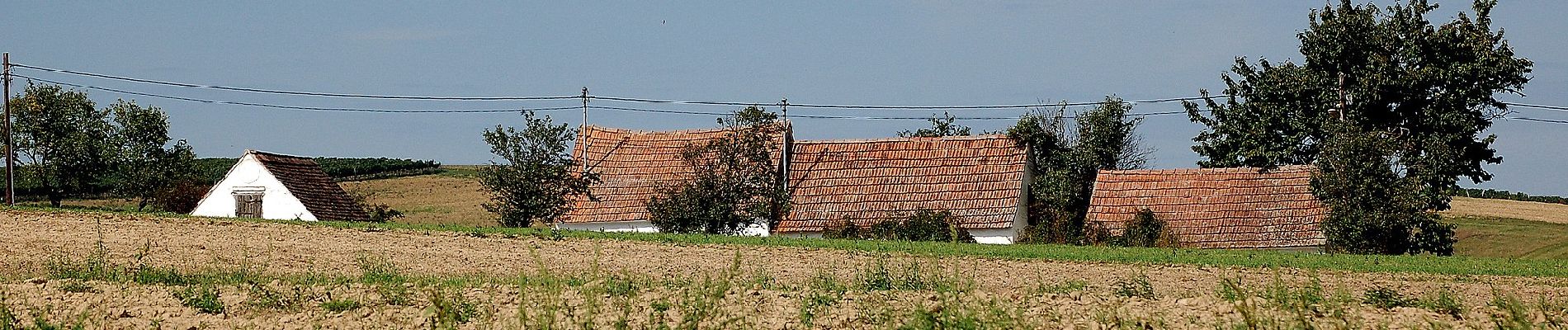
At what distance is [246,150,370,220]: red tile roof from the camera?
4481cm

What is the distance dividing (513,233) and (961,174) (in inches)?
697

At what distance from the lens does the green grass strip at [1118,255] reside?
84.9 ft

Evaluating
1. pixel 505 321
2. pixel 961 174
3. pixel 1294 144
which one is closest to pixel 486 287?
pixel 505 321

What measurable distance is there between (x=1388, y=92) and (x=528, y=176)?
2578 cm

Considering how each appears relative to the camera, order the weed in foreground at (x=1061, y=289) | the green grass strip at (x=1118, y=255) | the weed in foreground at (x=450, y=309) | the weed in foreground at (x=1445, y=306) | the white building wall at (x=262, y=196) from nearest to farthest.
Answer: the weed in foreground at (x=450, y=309) → the weed in foreground at (x=1445, y=306) → the weed in foreground at (x=1061, y=289) → the green grass strip at (x=1118, y=255) → the white building wall at (x=262, y=196)

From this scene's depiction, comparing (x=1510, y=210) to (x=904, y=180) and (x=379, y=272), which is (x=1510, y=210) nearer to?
(x=904, y=180)

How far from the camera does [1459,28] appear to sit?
48062mm

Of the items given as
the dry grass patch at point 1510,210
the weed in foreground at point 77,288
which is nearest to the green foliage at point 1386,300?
the weed in foreground at point 77,288

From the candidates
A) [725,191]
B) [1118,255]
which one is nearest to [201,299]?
[1118,255]

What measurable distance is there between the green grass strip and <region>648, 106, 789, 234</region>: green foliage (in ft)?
22.9

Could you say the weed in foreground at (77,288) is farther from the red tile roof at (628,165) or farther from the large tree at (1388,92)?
the large tree at (1388,92)

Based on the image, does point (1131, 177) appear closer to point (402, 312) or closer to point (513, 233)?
point (513, 233)

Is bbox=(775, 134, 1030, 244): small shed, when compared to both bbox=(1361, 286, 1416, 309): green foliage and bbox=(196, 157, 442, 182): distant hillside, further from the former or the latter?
bbox=(196, 157, 442, 182): distant hillside

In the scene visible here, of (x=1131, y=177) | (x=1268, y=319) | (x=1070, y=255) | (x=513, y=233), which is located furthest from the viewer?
(x=1131, y=177)
